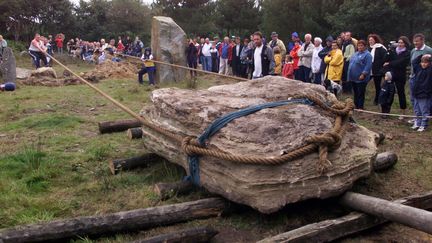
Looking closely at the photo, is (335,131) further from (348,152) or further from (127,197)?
(127,197)

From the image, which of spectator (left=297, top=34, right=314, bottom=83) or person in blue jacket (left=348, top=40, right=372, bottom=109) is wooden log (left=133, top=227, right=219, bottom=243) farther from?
spectator (left=297, top=34, right=314, bottom=83)

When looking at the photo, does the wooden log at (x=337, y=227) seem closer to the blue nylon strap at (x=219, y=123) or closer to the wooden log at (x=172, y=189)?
the blue nylon strap at (x=219, y=123)

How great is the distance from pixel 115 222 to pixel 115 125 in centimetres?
427

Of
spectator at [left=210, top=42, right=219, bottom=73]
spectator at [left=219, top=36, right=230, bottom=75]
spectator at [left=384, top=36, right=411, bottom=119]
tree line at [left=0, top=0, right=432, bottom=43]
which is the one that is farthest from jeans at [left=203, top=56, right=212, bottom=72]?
spectator at [left=384, top=36, right=411, bottom=119]

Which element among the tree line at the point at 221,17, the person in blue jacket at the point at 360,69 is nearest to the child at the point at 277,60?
the person in blue jacket at the point at 360,69

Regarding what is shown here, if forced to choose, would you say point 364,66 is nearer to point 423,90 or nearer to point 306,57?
point 423,90

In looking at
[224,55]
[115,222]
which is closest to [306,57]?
[224,55]

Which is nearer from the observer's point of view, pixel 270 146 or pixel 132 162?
pixel 270 146

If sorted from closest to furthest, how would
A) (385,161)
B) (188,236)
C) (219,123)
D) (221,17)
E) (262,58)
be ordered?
1. (188,236)
2. (219,123)
3. (385,161)
4. (262,58)
5. (221,17)

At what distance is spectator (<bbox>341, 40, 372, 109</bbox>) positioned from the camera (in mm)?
9883

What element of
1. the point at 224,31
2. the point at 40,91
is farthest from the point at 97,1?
the point at 40,91

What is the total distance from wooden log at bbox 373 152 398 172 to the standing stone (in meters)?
13.1

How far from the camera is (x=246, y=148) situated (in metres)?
4.28

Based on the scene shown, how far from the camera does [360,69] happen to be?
10.0 meters
